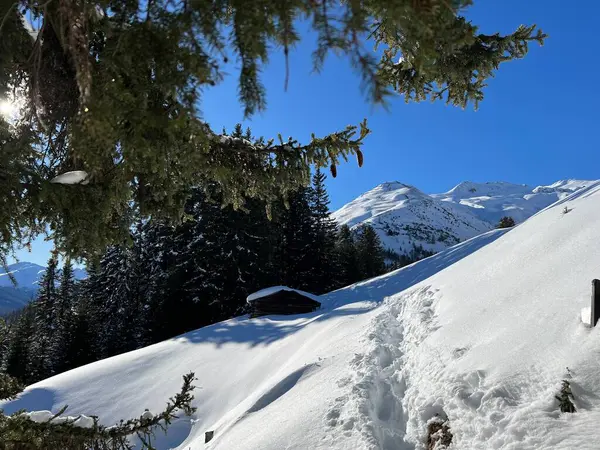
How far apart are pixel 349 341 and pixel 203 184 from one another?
729 centimetres

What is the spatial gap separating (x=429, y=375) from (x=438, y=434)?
143 cm

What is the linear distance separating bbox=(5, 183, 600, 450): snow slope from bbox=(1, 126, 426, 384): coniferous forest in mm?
12183

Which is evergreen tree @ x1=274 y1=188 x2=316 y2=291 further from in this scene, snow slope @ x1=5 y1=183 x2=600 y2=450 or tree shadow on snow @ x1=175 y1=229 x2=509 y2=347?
snow slope @ x1=5 y1=183 x2=600 y2=450

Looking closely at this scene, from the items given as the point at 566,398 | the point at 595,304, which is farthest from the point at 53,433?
the point at 595,304

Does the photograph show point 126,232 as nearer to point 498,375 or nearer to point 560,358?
point 498,375

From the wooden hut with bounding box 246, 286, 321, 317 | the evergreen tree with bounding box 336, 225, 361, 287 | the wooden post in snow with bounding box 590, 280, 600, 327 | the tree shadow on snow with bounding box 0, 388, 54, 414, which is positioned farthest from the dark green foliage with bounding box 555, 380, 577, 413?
the evergreen tree with bounding box 336, 225, 361, 287

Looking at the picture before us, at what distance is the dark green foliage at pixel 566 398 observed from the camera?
3832mm

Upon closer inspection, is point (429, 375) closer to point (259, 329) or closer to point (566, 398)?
point (566, 398)

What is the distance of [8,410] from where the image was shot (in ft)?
39.9

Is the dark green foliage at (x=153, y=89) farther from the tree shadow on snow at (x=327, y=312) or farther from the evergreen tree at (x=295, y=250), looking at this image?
the evergreen tree at (x=295, y=250)

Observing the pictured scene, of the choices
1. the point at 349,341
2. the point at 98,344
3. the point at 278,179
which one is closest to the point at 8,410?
the point at 349,341

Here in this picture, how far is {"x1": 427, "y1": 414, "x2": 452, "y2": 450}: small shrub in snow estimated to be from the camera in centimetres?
434

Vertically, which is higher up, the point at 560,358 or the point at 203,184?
the point at 203,184

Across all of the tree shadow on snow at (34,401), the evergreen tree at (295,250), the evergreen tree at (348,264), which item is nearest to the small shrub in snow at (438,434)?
the tree shadow on snow at (34,401)
